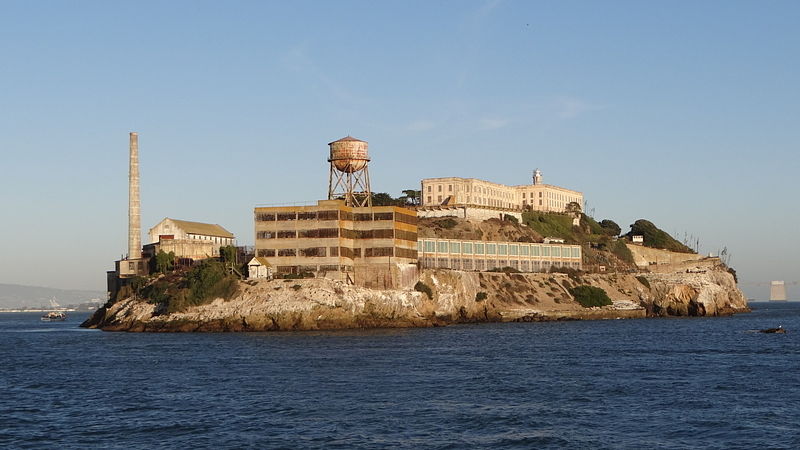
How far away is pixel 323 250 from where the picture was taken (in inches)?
5177

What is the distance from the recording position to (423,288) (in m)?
137

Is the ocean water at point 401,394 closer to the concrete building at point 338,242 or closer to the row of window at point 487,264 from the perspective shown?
the concrete building at point 338,242

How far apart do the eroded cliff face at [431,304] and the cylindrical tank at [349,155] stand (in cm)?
1949

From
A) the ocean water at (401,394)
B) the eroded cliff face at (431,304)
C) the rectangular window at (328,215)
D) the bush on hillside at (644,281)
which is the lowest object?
the ocean water at (401,394)

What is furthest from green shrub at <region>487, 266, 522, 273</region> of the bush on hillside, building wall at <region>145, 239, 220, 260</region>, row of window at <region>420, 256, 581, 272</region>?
building wall at <region>145, 239, 220, 260</region>

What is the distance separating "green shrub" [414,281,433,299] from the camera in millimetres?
136625

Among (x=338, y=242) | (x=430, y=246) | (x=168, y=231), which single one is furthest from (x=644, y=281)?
(x=168, y=231)

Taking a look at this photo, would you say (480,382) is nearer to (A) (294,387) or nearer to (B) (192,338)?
(A) (294,387)

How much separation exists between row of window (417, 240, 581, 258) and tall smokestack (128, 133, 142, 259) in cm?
4723

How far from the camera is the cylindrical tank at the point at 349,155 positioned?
14550cm

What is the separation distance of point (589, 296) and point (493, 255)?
18197 millimetres

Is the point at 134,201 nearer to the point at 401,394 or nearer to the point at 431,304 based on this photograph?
the point at 431,304

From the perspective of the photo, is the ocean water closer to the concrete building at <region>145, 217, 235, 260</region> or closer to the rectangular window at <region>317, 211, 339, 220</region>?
the rectangular window at <region>317, 211, 339, 220</region>

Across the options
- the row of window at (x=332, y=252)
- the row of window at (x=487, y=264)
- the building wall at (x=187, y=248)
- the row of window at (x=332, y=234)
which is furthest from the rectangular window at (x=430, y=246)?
the building wall at (x=187, y=248)
